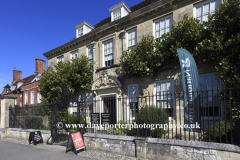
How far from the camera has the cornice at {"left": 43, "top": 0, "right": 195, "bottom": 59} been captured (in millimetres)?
9773

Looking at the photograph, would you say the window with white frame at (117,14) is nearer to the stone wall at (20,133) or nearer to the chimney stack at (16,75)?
the stone wall at (20,133)

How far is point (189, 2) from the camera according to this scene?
8.91 meters

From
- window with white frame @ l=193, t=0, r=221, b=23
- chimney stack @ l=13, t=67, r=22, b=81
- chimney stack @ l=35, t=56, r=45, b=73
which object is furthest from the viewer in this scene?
chimney stack @ l=13, t=67, r=22, b=81

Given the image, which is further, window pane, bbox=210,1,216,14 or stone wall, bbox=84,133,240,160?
window pane, bbox=210,1,216,14

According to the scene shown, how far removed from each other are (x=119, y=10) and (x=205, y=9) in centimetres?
605

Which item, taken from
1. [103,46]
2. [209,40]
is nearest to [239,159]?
[209,40]

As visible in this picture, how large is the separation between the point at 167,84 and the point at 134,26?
4428mm

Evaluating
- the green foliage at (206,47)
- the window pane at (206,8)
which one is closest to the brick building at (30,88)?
the green foliage at (206,47)

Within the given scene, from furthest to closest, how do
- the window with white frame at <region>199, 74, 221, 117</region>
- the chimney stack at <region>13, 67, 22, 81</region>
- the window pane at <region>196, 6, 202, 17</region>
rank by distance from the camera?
the chimney stack at <region>13, 67, 22, 81</region> < the window pane at <region>196, 6, 202, 17</region> < the window with white frame at <region>199, 74, 221, 117</region>

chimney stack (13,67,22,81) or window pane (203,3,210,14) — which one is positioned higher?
window pane (203,3,210,14)

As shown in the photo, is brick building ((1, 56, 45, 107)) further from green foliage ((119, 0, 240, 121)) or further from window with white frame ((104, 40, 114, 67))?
green foliage ((119, 0, 240, 121))

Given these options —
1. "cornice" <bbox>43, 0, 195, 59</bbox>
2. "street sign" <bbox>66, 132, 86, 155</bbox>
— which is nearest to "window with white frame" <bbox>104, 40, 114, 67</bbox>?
"cornice" <bbox>43, 0, 195, 59</bbox>

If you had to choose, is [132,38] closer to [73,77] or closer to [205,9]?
[205,9]

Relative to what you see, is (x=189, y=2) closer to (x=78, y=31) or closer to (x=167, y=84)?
(x=167, y=84)
